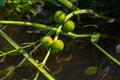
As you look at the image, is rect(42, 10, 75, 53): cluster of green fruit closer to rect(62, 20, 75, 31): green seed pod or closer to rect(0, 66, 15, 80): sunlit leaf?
rect(62, 20, 75, 31): green seed pod

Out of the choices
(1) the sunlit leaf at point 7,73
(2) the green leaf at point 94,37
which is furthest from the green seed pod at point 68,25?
(1) the sunlit leaf at point 7,73

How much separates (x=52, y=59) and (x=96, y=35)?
201 mm

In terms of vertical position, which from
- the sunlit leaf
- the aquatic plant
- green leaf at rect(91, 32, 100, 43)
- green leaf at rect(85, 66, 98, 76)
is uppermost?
the aquatic plant

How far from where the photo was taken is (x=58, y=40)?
129cm

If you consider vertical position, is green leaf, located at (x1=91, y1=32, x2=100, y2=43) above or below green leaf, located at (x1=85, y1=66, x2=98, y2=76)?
above

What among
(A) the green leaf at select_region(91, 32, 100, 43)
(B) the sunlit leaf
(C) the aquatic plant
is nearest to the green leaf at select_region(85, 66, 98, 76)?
(C) the aquatic plant

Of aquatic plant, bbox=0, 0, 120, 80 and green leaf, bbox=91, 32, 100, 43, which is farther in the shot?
green leaf, bbox=91, 32, 100, 43

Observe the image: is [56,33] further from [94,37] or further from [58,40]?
[94,37]

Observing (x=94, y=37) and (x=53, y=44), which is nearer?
(x=53, y=44)

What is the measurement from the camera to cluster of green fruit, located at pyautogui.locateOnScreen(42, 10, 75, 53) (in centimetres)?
128

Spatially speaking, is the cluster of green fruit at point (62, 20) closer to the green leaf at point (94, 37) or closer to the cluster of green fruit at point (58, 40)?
the cluster of green fruit at point (58, 40)

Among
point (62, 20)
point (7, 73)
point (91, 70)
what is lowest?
point (91, 70)

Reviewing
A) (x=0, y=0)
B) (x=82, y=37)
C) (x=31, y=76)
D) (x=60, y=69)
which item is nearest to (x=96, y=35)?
(x=82, y=37)

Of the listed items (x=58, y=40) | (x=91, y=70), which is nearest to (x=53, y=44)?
(x=58, y=40)
